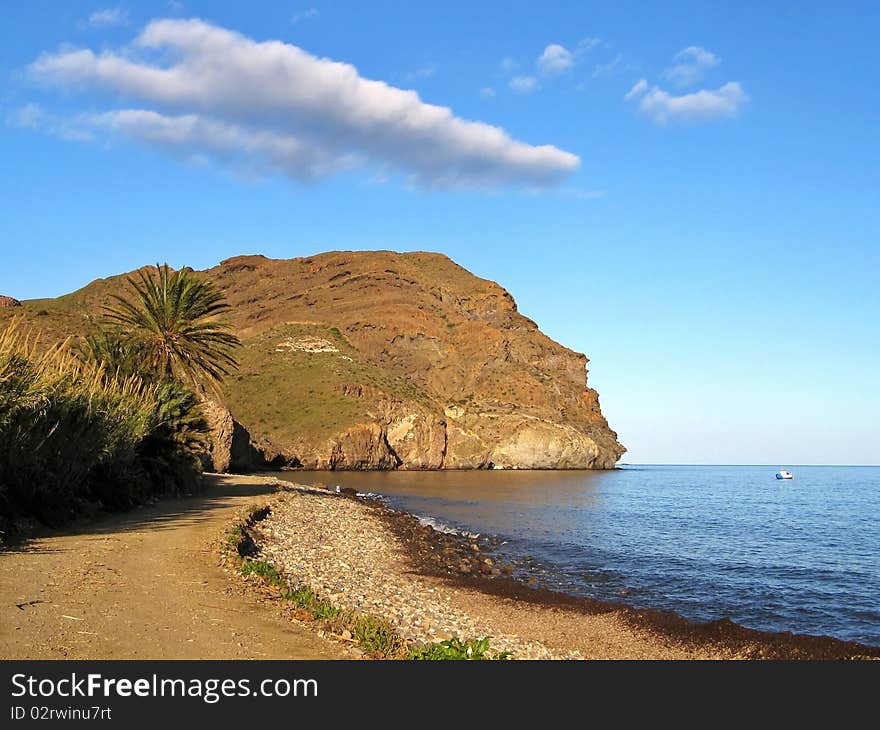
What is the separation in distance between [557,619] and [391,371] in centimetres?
12002

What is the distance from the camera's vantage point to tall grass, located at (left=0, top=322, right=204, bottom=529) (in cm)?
1445

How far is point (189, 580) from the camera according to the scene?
1098 centimetres

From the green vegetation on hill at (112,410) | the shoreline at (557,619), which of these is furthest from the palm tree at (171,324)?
the shoreline at (557,619)

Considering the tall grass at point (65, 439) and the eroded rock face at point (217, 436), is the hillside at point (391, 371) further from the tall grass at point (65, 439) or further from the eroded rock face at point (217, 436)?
the tall grass at point (65, 439)

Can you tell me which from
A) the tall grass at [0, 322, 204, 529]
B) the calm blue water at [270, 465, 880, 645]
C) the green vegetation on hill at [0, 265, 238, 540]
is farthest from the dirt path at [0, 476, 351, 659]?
the calm blue water at [270, 465, 880, 645]

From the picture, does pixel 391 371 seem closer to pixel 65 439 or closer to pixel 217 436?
pixel 217 436

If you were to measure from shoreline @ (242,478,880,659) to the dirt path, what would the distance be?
328cm

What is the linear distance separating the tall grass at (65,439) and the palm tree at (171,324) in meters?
5.44

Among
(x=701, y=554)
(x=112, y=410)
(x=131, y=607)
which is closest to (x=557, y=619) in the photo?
(x=131, y=607)

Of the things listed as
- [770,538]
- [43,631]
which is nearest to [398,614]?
[43,631]

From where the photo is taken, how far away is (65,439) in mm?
16797

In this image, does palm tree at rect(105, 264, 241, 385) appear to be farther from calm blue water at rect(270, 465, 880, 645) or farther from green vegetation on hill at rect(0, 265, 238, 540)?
calm blue water at rect(270, 465, 880, 645)

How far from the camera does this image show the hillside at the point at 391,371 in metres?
102

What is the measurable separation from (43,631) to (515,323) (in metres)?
153
